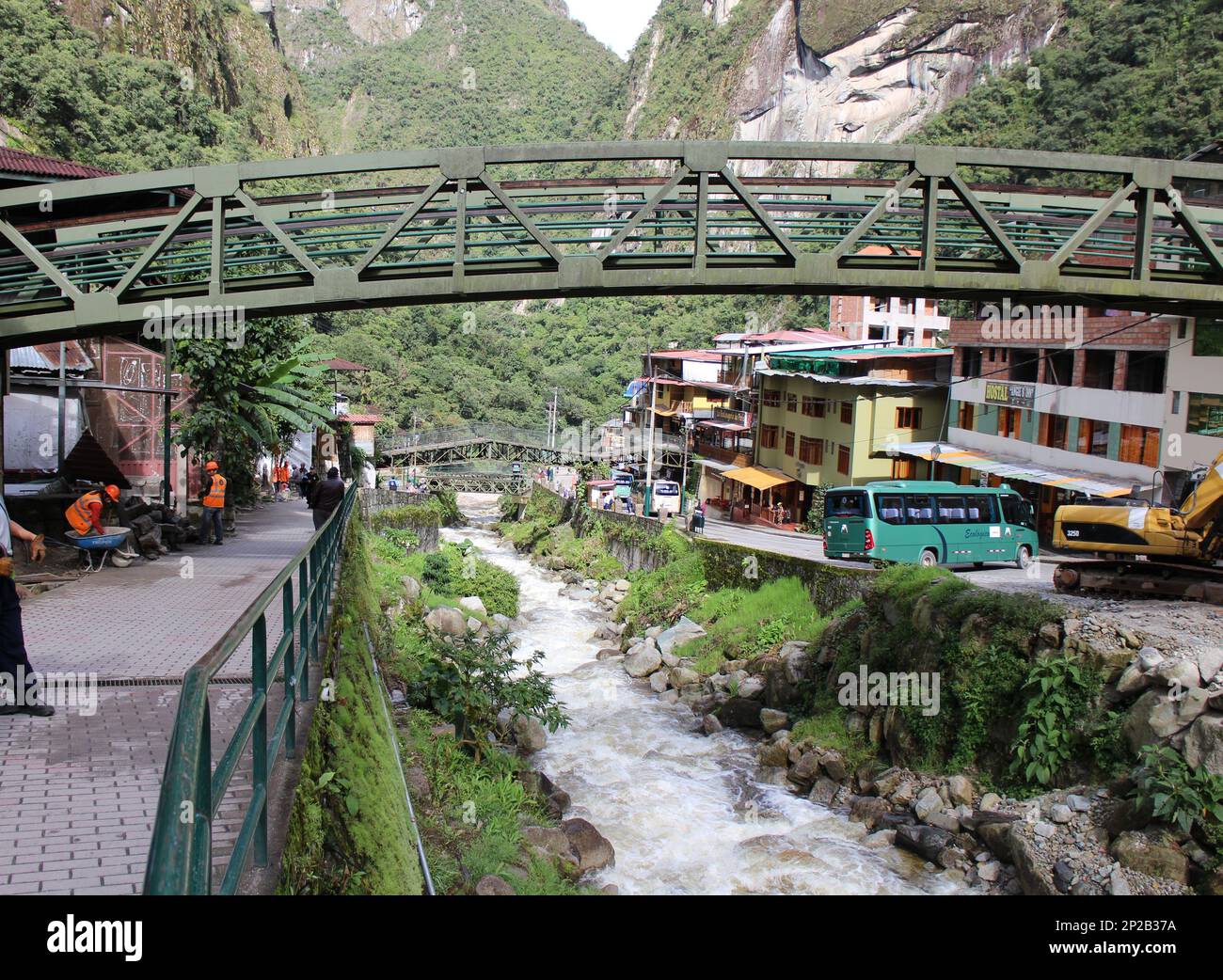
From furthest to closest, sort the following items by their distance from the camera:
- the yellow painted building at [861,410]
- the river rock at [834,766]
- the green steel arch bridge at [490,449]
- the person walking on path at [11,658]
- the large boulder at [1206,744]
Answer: the green steel arch bridge at [490,449] → the yellow painted building at [861,410] → the river rock at [834,766] → the large boulder at [1206,744] → the person walking on path at [11,658]

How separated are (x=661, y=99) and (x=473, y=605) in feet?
459

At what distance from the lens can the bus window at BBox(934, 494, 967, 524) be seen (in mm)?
25312

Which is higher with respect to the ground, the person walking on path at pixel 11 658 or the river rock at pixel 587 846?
the person walking on path at pixel 11 658

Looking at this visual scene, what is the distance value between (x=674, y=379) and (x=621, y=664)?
3337cm

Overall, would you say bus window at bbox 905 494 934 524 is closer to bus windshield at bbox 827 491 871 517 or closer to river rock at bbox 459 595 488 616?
bus windshield at bbox 827 491 871 517

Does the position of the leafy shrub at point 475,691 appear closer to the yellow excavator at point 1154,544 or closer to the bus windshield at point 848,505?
the yellow excavator at point 1154,544

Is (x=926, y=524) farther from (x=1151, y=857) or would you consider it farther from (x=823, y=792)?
(x=1151, y=857)

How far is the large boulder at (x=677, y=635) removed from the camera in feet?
86.2

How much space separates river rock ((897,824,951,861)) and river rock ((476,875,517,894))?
7.60 metres

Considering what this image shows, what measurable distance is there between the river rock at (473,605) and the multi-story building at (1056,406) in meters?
15.1

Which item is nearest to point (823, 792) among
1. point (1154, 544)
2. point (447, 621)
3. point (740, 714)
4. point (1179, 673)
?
point (740, 714)

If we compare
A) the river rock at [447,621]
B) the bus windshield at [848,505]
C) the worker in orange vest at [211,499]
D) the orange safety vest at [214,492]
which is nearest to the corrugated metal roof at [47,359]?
the worker in orange vest at [211,499]

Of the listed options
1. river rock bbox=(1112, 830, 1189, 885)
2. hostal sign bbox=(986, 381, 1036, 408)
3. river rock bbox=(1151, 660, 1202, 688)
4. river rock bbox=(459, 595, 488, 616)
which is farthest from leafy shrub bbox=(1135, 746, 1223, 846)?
hostal sign bbox=(986, 381, 1036, 408)
